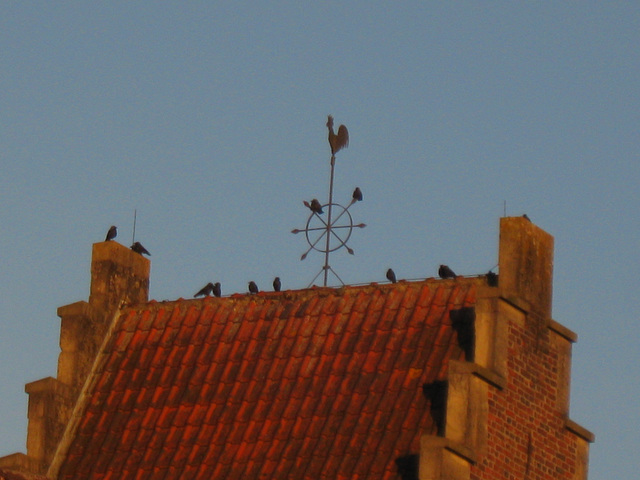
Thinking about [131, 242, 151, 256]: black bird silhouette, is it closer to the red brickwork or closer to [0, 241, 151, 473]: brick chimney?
[0, 241, 151, 473]: brick chimney

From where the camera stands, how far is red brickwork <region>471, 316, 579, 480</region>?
2212 centimetres

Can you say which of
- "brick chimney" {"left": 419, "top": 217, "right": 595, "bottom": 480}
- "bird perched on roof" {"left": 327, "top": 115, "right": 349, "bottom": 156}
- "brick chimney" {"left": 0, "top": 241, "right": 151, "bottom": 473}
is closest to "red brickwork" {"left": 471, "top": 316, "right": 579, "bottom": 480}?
"brick chimney" {"left": 419, "top": 217, "right": 595, "bottom": 480}

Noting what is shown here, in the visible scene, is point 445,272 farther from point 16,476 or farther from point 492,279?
point 16,476

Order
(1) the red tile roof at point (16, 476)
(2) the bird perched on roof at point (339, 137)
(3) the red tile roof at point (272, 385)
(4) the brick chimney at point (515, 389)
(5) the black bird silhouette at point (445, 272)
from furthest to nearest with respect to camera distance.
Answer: (2) the bird perched on roof at point (339, 137), (5) the black bird silhouette at point (445, 272), (1) the red tile roof at point (16, 476), (3) the red tile roof at point (272, 385), (4) the brick chimney at point (515, 389)

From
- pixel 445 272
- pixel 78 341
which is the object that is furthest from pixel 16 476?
pixel 445 272

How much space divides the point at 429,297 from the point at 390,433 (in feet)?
6.43

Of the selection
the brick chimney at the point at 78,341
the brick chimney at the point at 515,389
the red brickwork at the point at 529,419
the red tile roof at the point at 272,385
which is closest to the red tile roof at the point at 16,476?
the brick chimney at the point at 78,341

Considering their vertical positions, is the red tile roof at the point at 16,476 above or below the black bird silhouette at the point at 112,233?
below

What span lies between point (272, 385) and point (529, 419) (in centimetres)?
290

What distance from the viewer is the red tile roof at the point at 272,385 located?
73.9 feet

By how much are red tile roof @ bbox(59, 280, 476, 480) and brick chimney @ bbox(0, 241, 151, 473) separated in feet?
0.68

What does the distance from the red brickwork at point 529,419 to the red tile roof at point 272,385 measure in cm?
66

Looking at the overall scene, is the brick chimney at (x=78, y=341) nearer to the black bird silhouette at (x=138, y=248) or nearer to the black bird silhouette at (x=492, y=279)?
the black bird silhouette at (x=138, y=248)

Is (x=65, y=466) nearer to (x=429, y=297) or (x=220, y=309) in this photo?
(x=220, y=309)
